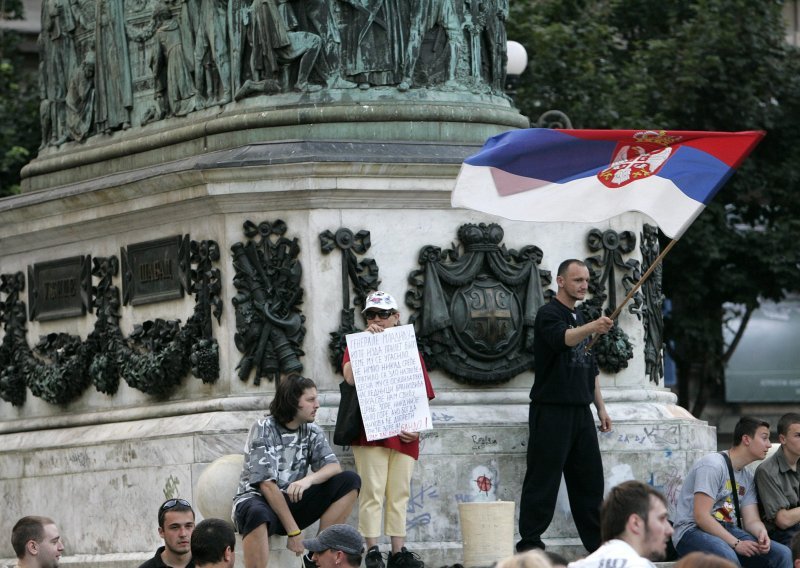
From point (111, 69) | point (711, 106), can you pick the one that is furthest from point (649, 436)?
point (711, 106)

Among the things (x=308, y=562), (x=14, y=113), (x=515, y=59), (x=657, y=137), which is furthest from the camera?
(x=14, y=113)

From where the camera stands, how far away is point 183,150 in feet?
59.3

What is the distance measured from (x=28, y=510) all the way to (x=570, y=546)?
443cm

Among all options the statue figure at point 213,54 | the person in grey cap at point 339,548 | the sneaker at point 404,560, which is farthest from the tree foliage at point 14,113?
the person in grey cap at point 339,548

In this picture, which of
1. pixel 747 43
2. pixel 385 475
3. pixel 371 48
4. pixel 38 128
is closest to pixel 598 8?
pixel 747 43

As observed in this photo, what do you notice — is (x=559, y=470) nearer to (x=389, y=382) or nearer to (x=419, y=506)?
(x=419, y=506)

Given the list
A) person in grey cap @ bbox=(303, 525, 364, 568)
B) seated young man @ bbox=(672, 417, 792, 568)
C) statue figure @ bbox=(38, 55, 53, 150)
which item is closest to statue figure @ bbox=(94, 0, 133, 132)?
statue figure @ bbox=(38, 55, 53, 150)

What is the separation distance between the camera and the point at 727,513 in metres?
16.0

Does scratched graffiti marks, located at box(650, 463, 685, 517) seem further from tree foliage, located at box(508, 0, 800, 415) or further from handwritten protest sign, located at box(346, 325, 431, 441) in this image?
tree foliage, located at box(508, 0, 800, 415)

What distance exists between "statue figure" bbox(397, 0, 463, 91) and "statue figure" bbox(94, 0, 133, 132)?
2.58m

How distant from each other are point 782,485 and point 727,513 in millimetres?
489

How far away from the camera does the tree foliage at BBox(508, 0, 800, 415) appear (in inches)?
1168

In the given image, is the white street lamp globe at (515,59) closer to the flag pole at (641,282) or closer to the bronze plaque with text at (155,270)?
the bronze plaque with text at (155,270)

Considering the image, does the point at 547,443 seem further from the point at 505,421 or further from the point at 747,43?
the point at 747,43
